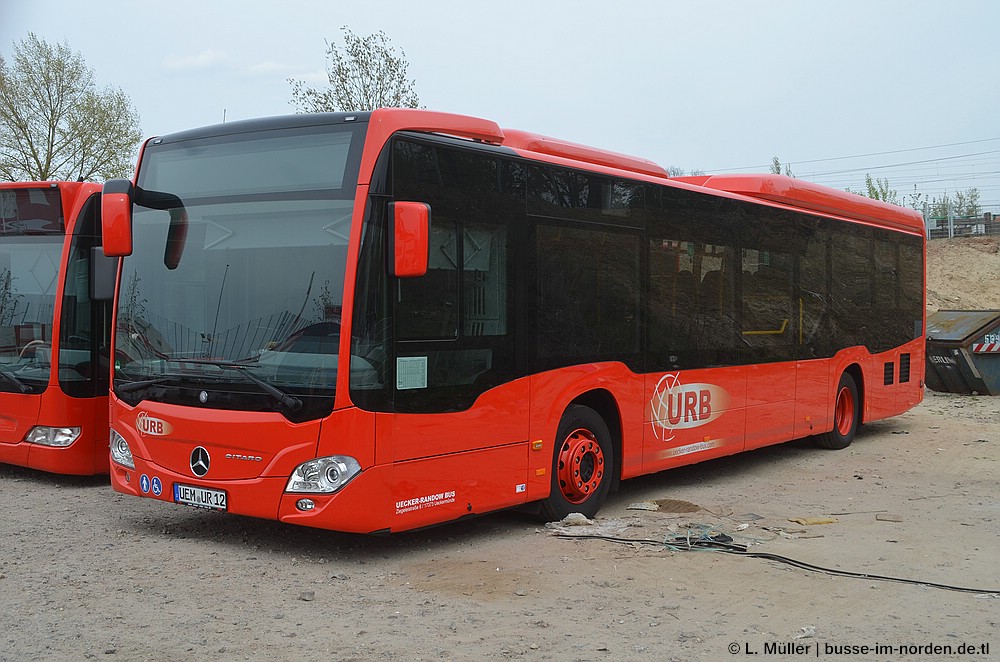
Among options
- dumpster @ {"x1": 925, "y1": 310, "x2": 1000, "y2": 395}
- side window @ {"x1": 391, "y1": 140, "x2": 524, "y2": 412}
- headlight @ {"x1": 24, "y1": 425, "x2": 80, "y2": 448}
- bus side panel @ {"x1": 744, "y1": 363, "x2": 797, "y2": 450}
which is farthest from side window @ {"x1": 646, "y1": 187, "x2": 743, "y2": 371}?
dumpster @ {"x1": 925, "y1": 310, "x2": 1000, "y2": 395}

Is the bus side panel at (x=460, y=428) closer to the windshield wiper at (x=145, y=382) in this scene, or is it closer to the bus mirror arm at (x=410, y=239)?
the bus mirror arm at (x=410, y=239)

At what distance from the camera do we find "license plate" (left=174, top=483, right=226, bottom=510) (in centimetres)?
707

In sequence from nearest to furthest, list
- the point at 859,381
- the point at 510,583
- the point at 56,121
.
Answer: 1. the point at 510,583
2. the point at 859,381
3. the point at 56,121

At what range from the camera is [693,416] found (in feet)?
33.4

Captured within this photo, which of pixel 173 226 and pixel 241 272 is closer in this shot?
pixel 241 272

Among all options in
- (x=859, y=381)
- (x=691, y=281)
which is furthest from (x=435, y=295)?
(x=859, y=381)

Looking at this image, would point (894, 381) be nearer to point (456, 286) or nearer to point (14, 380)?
point (456, 286)

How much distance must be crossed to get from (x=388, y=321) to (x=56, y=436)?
15.4ft

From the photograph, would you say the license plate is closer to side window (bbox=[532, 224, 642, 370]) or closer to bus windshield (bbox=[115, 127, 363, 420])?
bus windshield (bbox=[115, 127, 363, 420])

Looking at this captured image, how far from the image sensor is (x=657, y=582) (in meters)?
6.62

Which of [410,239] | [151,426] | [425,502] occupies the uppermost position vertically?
[410,239]

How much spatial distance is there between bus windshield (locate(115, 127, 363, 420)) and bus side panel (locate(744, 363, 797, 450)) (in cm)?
585

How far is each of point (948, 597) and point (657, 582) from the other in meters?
1.76

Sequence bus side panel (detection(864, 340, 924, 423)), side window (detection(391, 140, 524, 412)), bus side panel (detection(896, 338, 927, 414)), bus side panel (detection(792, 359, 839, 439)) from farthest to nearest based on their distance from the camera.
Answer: bus side panel (detection(896, 338, 927, 414)) → bus side panel (detection(864, 340, 924, 423)) → bus side panel (detection(792, 359, 839, 439)) → side window (detection(391, 140, 524, 412))
